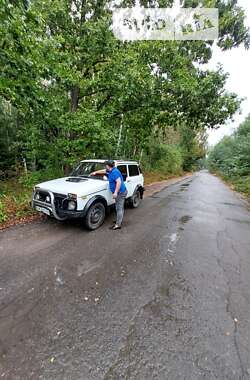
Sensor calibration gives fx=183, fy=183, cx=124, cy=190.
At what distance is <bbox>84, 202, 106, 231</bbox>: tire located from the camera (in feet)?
14.9

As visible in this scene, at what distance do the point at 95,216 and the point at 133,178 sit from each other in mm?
2248

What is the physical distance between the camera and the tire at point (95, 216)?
4.54 m

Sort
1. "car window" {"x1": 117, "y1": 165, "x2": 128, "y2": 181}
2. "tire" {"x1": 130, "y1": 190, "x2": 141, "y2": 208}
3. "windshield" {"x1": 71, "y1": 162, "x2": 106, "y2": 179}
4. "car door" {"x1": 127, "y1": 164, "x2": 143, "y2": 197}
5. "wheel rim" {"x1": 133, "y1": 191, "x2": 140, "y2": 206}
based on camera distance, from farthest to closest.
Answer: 1. "wheel rim" {"x1": 133, "y1": 191, "x2": 140, "y2": 206}
2. "tire" {"x1": 130, "y1": 190, "x2": 141, "y2": 208}
3. "car door" {"x1": 127, "y1": 164, "x2": 143, "y2": 197}
4. "car window" {"x1": 117, "y1": 165, "x2": 128, "y2": 181}
5. "windshield" {"x1": 71, "y1": 162, "x2": 106, "y2": 179}

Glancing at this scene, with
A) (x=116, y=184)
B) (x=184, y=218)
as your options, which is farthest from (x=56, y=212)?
(x=184, y=218)

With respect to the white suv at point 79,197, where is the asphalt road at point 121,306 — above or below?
below

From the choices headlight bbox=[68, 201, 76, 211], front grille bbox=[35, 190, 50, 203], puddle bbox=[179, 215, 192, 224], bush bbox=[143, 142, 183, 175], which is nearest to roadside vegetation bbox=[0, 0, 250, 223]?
front grille bbox=[35, 190, 50, 203]

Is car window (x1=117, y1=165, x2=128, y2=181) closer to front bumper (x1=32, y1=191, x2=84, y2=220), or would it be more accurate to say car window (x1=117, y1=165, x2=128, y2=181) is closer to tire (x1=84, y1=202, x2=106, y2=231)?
tire (x1=84, y1=202, x2=106, y2=231)

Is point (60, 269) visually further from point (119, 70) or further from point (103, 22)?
point (103, 22)

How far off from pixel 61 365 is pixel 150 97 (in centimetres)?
846

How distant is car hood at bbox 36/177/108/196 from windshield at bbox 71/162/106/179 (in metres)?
0.44

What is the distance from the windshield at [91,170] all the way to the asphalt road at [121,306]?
1779 mm

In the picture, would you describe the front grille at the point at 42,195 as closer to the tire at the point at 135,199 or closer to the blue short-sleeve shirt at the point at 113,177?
the blue short-sleeve shirt at the point at 113,177

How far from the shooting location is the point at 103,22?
6.69 metres

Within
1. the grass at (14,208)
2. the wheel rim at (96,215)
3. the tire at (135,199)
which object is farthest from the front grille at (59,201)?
the tire at (135,199)
